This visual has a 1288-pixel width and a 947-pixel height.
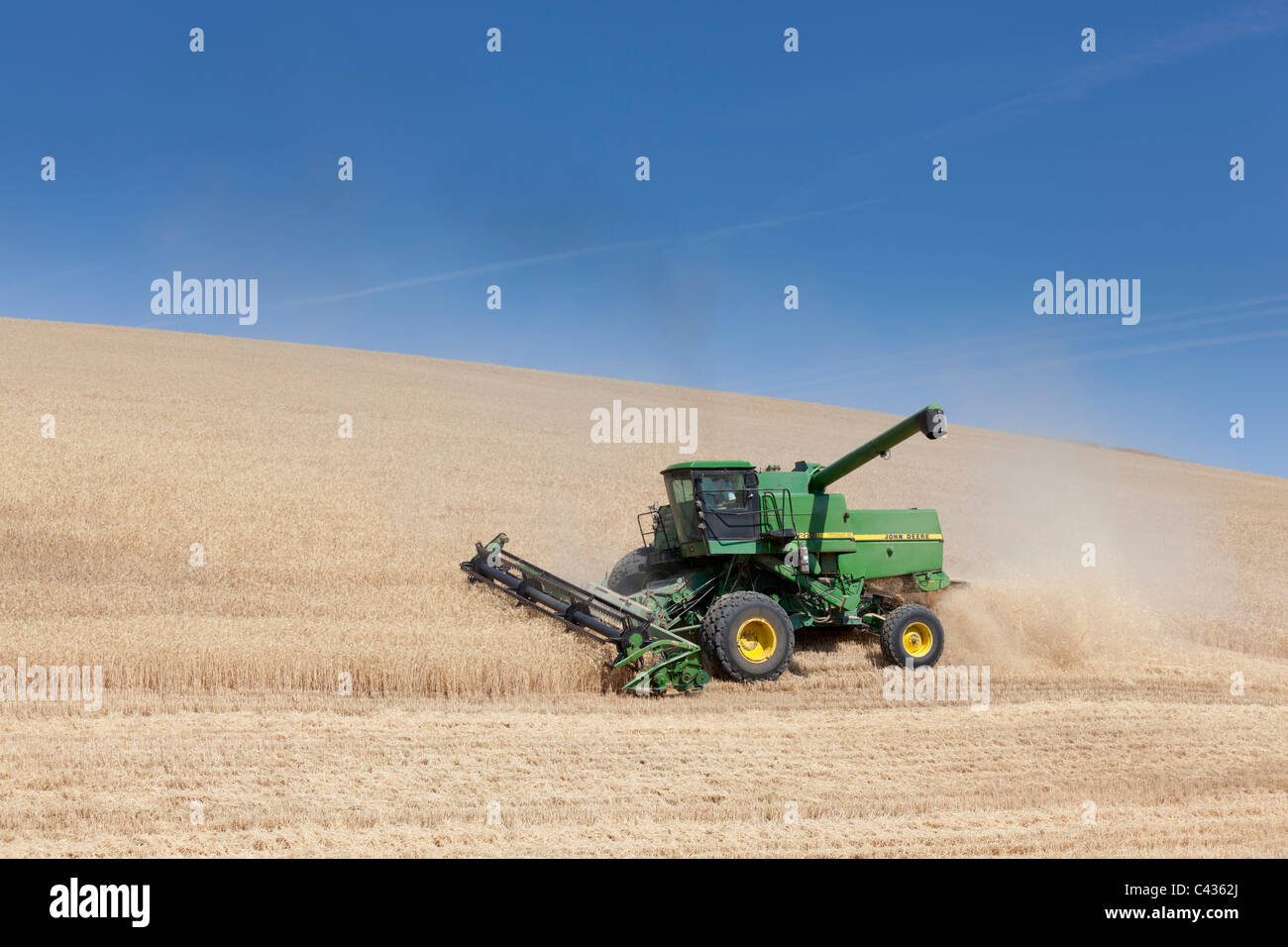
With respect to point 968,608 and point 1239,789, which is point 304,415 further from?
point 1239,789

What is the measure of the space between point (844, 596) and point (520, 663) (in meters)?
4.47

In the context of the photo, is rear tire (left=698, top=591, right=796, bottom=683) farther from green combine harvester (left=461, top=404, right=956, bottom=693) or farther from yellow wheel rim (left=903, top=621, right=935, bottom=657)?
yellow wheel rim (left=903, top=621, right=935, bottom=657)

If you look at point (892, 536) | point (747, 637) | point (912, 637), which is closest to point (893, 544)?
point (892, 536)

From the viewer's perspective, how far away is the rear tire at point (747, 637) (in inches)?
424

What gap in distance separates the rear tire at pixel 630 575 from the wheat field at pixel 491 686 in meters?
1.43

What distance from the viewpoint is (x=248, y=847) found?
5.76m

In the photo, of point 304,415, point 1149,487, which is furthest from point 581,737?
point 1149,487

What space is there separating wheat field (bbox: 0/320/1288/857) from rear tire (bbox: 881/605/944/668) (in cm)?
42

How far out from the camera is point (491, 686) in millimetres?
10414

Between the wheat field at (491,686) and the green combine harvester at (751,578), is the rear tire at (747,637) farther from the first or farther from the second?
the wheat field at (491,686)

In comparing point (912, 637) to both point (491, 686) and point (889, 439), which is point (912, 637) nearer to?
point (889, 439)

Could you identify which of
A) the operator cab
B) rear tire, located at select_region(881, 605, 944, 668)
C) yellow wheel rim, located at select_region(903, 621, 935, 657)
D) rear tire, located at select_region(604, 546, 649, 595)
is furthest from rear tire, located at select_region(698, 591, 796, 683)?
Result: rear tire, located at select_region(604, 546, 649, 595)

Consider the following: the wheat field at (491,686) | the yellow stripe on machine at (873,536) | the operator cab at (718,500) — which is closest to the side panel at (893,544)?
the yellow stripe on machine at (873,536)

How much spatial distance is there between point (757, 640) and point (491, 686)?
3186mm
